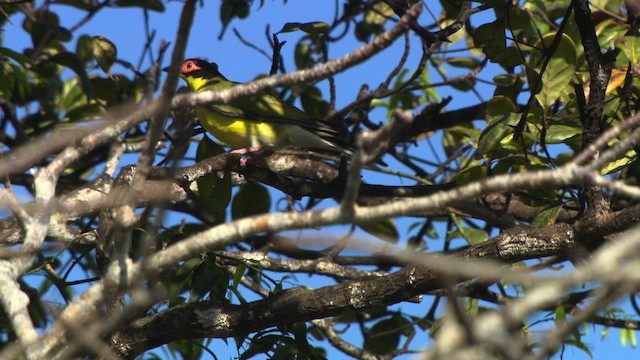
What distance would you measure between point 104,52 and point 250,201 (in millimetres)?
1179

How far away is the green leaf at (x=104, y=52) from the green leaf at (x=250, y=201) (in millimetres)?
1022

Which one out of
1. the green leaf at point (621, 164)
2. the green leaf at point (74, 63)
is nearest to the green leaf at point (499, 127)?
the green leaf at point (621, 164)

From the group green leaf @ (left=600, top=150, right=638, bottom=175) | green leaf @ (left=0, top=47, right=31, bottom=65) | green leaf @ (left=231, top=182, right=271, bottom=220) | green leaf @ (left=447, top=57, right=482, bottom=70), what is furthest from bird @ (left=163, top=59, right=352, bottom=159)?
green leaf @ (left=600, top=150, right=638, bottom=175)

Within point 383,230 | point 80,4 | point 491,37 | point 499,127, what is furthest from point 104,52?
point 499,127

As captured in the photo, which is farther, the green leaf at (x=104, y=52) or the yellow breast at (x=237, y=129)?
the yellow breast at (x=237, y=129)

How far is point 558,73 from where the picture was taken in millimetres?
4062

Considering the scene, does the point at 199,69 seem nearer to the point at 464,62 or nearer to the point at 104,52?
the point at 104,52

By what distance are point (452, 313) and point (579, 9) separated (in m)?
2.49

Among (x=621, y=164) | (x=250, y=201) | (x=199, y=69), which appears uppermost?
(x=199, y=69)

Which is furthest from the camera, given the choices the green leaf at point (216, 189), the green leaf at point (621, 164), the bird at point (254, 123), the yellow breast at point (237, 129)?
the yellow breast at point (237, 129)

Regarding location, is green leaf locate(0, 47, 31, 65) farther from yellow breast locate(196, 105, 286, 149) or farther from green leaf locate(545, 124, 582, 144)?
green leaf locate(545, 124, 582, 144)

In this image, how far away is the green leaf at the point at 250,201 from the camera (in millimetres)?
5379

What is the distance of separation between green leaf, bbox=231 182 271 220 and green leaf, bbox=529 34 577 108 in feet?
6.24

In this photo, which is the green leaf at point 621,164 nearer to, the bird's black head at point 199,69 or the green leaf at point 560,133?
the green leaf at point 560,133
